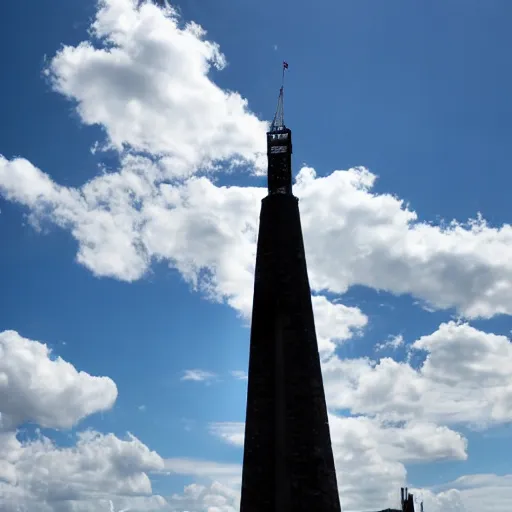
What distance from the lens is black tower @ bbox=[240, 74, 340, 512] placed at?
21.6 m

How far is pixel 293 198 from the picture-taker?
2711cm

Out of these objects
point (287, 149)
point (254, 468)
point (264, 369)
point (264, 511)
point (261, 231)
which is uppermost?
point (287, 149)

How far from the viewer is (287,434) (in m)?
22.2

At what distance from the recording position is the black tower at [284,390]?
2164 cm

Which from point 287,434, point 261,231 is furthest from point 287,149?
point 287,434

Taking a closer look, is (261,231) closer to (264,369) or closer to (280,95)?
(264,369)

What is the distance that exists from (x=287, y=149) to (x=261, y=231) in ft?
14.3

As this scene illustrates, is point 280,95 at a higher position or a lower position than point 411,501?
higher

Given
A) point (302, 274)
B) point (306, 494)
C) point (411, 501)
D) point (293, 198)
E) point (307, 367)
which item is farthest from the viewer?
point (411, 501)

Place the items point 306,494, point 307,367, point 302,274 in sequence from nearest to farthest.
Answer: point 306,494 → point 307,367 → point 302,274

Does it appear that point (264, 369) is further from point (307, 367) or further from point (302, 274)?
point (302, 274)

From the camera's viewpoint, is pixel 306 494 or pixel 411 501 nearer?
pixel 306 494

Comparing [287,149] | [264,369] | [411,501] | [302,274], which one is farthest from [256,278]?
[411,501]

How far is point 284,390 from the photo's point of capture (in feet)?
75.2
